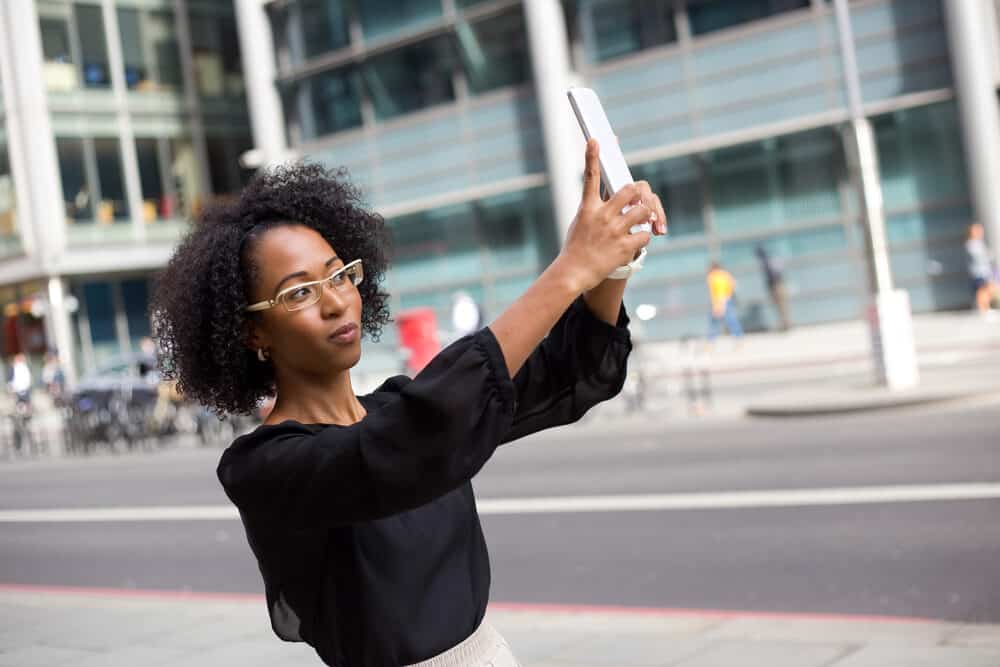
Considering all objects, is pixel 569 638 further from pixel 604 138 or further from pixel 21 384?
pixel 21 384

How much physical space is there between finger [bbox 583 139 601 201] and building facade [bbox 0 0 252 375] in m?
37.2

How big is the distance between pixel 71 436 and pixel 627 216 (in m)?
24.4

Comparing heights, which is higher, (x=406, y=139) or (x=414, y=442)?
(x=406, y=139)

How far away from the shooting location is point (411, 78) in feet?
106

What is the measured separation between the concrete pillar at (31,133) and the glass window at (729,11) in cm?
2151

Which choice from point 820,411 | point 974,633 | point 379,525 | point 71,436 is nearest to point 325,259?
point 379,525

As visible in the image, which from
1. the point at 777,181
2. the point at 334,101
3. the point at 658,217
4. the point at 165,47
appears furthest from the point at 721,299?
the point at 165,47

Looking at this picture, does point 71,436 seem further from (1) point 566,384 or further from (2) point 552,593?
(1) point 566,384

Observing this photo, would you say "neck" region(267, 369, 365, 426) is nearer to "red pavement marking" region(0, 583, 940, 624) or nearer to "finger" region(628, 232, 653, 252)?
"finger" region(628, 232, 653, 252)

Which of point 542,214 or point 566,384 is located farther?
point 542,214

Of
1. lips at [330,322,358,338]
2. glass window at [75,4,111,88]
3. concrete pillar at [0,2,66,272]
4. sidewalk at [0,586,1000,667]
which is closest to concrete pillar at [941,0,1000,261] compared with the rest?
sidewalk at [0,586,1000,667]

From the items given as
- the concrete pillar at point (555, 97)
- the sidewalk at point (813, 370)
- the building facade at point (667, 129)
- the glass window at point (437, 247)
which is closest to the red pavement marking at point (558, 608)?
the sidewalk at point (813, 370)

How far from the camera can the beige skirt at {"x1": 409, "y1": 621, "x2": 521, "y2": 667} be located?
2.09m

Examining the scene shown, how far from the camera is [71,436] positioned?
80.9ft
